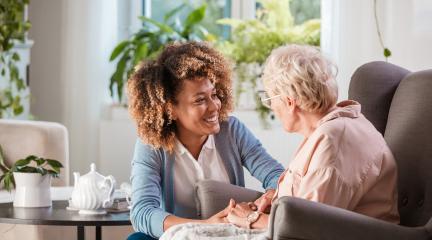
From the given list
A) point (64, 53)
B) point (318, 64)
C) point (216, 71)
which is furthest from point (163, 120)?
point (64, 53)

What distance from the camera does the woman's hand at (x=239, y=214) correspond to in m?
2.44

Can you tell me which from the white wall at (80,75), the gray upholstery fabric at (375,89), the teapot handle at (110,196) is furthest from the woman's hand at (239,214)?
the white wall at (80,75)

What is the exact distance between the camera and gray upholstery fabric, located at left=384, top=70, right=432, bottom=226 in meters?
2.50

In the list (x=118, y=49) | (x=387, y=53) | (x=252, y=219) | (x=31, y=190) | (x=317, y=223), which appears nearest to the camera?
(x=317, y=223)

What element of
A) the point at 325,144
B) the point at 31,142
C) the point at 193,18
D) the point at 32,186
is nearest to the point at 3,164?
the point at 31,142

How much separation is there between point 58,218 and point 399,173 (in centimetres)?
109

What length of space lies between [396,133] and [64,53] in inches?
115

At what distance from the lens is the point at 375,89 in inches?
107

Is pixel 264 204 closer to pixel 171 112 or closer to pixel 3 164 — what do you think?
pixel 171 112

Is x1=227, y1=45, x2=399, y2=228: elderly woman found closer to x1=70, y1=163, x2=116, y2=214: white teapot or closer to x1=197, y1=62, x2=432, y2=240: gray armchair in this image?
x1=197, y1=62, x2=432, y2=240: gray armchair

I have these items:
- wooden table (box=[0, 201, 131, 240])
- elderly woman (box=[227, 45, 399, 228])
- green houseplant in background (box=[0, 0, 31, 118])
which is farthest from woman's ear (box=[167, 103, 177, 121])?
green houseplant in background (box=[0, 0, 31, 118])

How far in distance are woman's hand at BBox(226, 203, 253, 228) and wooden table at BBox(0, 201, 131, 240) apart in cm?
50

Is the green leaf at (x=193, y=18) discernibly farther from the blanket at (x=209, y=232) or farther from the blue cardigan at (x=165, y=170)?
→ the blanket at (x=209, y=232)

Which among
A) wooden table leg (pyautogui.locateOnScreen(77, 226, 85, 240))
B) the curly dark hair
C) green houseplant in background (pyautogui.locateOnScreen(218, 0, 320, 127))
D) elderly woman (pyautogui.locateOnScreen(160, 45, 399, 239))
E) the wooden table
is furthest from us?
green houseplant in background (pyautogui.locateOnScreen(218, 0, 320, 127))
